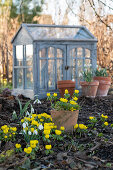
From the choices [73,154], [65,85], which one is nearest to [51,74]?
[65,85]

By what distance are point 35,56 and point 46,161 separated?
13.7ft

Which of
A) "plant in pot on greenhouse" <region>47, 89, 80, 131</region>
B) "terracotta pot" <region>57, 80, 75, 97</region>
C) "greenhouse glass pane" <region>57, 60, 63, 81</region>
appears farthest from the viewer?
"greenhouse glass pane" <region>57, 60, 63, 81</region>

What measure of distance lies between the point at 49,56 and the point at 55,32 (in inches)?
25.0

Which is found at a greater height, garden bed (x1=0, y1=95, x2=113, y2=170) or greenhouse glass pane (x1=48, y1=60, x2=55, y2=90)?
greenhouse glass pane (x1=48, y1=60, x2=55, y2=90)

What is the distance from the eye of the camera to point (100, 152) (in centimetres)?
240

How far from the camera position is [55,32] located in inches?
258

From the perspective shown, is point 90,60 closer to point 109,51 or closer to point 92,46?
point 92,46

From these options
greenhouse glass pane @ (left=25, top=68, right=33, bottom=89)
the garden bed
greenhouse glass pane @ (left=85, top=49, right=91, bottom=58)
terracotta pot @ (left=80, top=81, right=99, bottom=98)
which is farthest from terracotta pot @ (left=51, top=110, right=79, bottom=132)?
greenhouse glass pane @ (left=85, top=49, right=91, bottom=58)

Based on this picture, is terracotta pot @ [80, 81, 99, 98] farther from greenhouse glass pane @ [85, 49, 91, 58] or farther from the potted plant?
greenhouse glass pane @ [85, 49, 91, 58]

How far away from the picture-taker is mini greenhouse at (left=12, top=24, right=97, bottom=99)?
20.3 feet

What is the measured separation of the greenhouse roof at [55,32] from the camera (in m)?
6.32

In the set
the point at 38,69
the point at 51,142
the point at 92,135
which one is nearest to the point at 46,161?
the point at 51,142

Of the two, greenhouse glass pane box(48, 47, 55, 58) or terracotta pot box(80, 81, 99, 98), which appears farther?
greenhouse glass pane box(48, 47, 55, 58)

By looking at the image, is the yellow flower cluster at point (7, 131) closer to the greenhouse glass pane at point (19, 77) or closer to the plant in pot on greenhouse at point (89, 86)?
the plant in pot on greenhouse at point (89, 86)
